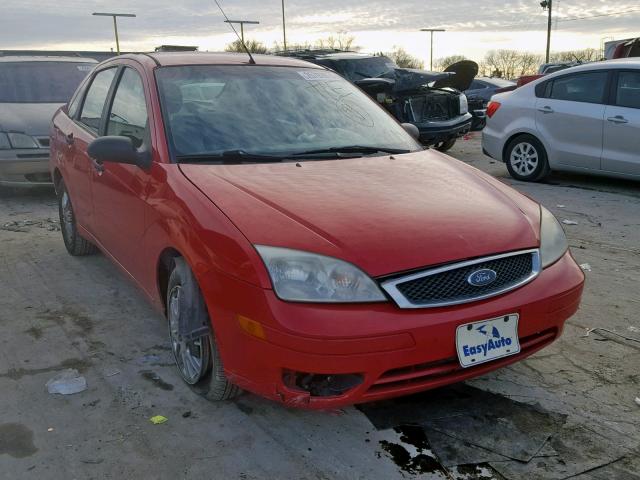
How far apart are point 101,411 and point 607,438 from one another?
2214 millimetres

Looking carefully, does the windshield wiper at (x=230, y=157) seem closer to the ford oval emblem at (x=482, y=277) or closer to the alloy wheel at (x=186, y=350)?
the alloy wheel at (x=186, y=350)

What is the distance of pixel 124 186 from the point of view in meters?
3.55

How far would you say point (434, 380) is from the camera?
8.23 ft

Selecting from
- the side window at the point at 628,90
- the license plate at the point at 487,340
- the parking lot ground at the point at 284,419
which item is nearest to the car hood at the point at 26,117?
the parking lot ground at the point at 284,419

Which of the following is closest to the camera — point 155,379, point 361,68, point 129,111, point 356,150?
point 155,379

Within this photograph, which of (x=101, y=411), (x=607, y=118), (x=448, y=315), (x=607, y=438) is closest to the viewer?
(x=448, y=315)

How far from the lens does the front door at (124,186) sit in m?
3.40

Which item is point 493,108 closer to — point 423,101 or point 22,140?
point 423,101

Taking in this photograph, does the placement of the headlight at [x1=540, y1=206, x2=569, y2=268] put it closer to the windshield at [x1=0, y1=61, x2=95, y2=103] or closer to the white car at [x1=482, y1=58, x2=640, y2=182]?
the white car at [x1=482, y1=58, x2=640, y2=182]

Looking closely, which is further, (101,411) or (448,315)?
(101,411)


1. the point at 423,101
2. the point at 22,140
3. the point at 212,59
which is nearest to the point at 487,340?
the point at 212,59

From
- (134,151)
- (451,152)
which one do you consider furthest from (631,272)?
(451,152)

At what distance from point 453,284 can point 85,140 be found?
2993mm

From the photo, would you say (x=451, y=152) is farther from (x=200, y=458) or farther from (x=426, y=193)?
(x=200, y=458)
